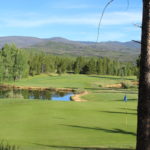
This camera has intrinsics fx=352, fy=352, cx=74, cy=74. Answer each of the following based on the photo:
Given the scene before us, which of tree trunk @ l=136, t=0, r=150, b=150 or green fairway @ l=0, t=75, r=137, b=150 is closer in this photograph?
tree trunk @ l=136, t=0, r=150, b=150

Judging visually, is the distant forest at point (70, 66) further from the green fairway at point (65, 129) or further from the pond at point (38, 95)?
the green fairway at point (65, 129)

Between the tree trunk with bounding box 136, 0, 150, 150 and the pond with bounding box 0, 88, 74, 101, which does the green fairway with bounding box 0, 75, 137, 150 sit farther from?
the pond with bounding box 0, 88, 74, 101

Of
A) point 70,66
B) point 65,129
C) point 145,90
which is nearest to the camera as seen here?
point 145,90

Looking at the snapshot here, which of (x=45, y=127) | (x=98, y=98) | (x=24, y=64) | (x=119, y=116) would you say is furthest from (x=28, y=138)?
(x=24, y=64)

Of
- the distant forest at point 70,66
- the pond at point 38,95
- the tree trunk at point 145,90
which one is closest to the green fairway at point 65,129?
the tree trunk at point 145,90

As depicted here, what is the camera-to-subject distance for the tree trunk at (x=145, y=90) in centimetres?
644

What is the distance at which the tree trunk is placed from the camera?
21.1 ft

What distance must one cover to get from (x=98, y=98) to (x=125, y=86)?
1124 inches

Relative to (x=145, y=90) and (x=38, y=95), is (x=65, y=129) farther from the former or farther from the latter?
(x=38, y=95)

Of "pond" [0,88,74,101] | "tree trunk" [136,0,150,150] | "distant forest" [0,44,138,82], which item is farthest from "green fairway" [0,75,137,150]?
"distant forest" [0,44,138,82]

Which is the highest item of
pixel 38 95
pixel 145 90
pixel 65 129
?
pixel 145 90

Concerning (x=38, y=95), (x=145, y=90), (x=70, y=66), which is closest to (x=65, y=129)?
(x=145, y=90)

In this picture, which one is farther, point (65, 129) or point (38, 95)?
point (38, 95)

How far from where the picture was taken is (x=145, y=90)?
6.46 meters
